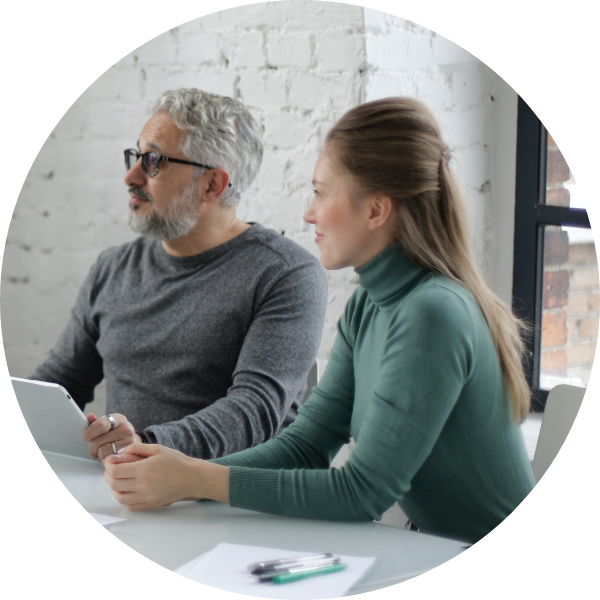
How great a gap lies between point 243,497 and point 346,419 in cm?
26

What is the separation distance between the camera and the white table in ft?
2.53

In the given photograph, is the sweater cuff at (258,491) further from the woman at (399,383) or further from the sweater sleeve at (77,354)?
the sweater sleeve at (77,354)

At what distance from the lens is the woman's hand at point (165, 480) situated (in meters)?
0.88

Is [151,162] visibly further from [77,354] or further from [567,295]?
[567,295]

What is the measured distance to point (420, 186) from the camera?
3.12ft

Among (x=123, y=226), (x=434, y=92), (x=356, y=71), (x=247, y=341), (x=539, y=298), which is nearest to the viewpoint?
(x=247, y=341)

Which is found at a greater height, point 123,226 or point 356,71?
point 356,71

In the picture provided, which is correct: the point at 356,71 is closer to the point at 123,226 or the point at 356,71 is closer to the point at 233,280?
the point at 233,280

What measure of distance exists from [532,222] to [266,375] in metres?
0.82

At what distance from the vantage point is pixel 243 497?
0.87m

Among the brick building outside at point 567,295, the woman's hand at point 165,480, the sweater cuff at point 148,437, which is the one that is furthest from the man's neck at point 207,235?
the brick building outside at point 567,295

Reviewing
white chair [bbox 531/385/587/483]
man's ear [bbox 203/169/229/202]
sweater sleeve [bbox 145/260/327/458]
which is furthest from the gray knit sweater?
white chair [bbox 531/385/587/483]

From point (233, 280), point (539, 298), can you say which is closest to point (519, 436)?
point (233, 280)

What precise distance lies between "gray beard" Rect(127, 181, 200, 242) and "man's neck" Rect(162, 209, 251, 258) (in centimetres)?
2
